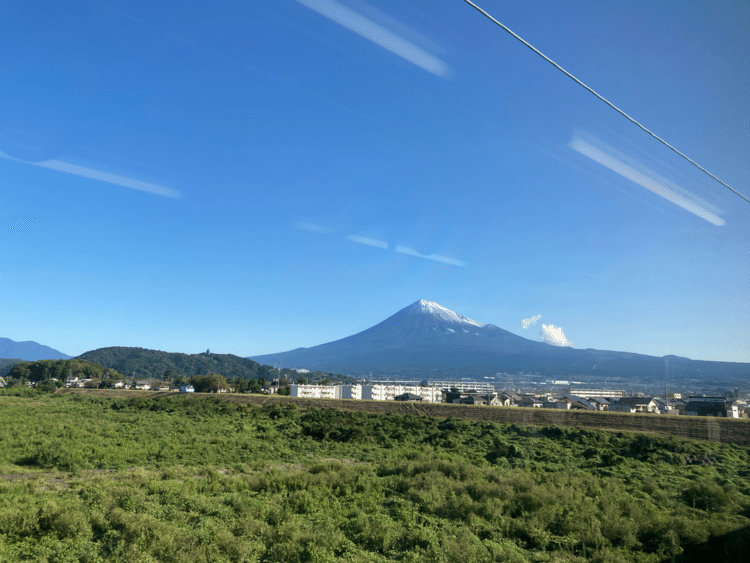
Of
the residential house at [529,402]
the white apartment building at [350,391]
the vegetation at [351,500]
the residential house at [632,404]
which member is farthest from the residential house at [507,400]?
the vegetation at [351,500]

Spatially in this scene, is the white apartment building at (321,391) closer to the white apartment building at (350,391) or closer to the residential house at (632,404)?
the white apartment building at (350,391)

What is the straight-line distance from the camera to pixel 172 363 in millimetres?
176750

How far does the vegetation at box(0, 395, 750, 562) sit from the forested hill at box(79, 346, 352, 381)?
14707 cm

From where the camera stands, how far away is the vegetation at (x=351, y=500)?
7.26 metres

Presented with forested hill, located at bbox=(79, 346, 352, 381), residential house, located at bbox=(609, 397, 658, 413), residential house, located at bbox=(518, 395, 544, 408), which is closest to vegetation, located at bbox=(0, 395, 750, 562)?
residential house, located at bbox=(609, 397, 658, 413)

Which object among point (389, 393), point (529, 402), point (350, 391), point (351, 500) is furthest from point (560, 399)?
point (351, 500)

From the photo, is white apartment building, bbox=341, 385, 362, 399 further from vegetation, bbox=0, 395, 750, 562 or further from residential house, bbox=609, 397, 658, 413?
vegetation, bbox=0, 395, 750, 562

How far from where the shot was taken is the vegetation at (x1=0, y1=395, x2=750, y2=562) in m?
7.26

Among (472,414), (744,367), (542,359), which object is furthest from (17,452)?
(542,359)

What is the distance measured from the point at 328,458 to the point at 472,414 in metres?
13.2

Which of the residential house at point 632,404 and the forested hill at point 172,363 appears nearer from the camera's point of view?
the residential house at point 632,404

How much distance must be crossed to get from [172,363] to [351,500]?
18502cm

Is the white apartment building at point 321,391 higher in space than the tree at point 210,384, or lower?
lower

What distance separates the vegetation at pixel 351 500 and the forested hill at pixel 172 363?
483 ft
